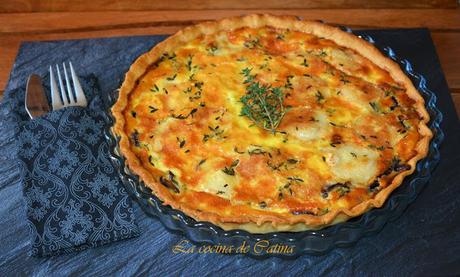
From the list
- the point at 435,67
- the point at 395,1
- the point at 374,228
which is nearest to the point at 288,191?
the point at 374,228

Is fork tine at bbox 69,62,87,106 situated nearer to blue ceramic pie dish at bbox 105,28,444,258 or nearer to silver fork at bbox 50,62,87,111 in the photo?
silver fork at bbox 50,62,87,111

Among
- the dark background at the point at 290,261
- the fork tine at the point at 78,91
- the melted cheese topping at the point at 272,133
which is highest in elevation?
the fork tine at the point at 78,91

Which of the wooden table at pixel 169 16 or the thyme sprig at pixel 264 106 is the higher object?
the wooden table at pixel 169 16

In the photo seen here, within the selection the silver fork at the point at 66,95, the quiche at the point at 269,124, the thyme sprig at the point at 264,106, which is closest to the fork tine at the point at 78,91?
the silver fork at the point at 66,95

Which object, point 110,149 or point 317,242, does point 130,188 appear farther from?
point 317,242

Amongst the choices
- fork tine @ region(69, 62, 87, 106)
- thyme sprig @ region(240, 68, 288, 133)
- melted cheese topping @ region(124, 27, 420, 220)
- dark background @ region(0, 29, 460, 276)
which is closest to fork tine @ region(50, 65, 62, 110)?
fork tine @ region(69, 62, 87, 106)

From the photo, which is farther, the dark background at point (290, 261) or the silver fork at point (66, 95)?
the silver fork at point (66, 95)

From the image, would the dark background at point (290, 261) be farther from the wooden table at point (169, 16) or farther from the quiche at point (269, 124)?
the wooden table at point (169, 16)
